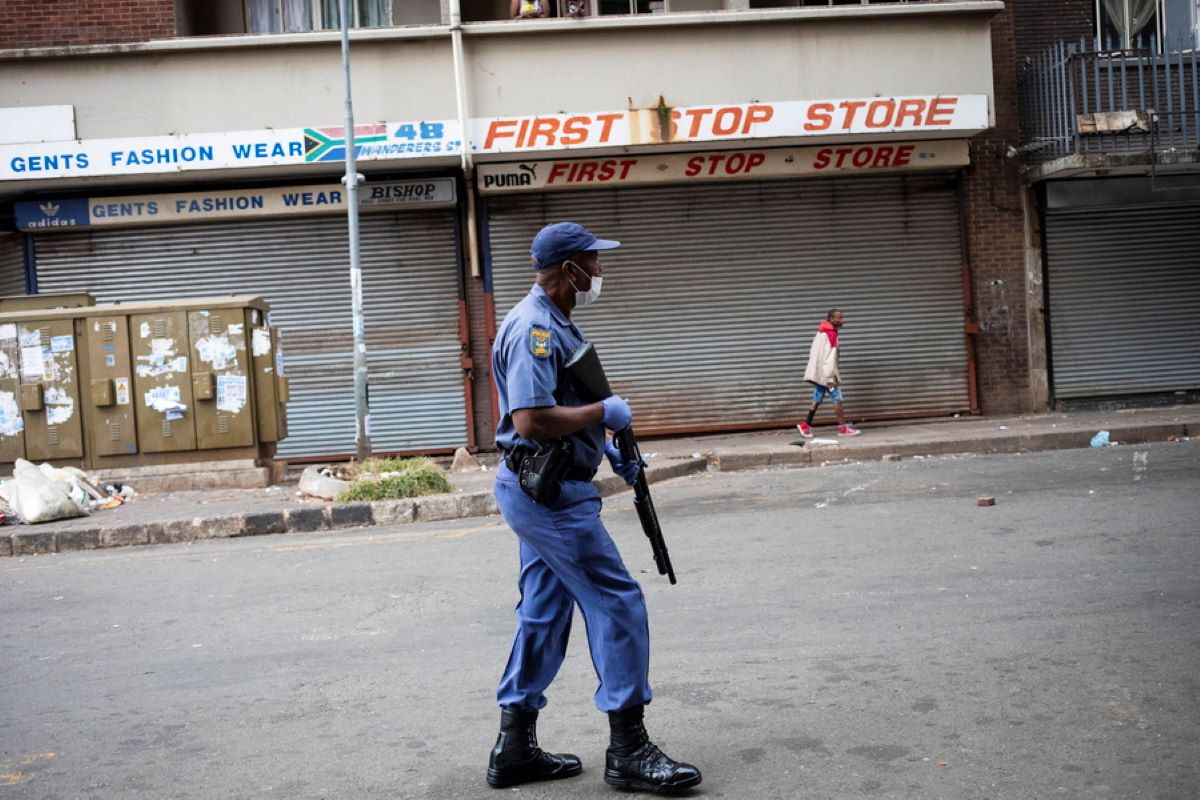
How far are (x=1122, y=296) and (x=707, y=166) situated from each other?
224 inches

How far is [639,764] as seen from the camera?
3.89m

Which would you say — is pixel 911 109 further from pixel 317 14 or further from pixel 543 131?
pixel 317 14

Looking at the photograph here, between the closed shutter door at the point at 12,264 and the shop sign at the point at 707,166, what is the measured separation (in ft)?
19.2

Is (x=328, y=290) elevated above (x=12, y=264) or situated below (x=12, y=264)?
below

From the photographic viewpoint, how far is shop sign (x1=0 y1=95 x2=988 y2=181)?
1455 cm

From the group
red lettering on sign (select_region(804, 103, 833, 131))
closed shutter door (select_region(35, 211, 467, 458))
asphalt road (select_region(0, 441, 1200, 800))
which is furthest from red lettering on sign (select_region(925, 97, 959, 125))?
asphalt road (select_region(0, 441, 1200, 800))

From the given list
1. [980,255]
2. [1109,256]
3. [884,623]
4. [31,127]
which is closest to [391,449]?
[31,127]

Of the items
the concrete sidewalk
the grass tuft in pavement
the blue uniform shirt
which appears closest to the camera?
the blue uniform shirt

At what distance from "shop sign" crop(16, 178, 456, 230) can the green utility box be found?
2.68 metres

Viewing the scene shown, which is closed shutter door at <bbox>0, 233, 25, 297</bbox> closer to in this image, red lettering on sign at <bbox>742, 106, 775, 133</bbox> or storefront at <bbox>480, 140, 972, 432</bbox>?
storefront at <bbox>480, 140, 972, 432</bbox>

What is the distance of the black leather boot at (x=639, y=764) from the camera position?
3852 millimetres

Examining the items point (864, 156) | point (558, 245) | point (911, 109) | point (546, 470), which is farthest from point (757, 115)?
point (546, 470)

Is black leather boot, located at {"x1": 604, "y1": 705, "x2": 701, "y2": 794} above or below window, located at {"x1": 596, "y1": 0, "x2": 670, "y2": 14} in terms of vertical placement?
below

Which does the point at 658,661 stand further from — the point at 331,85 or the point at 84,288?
the point at 84,288
